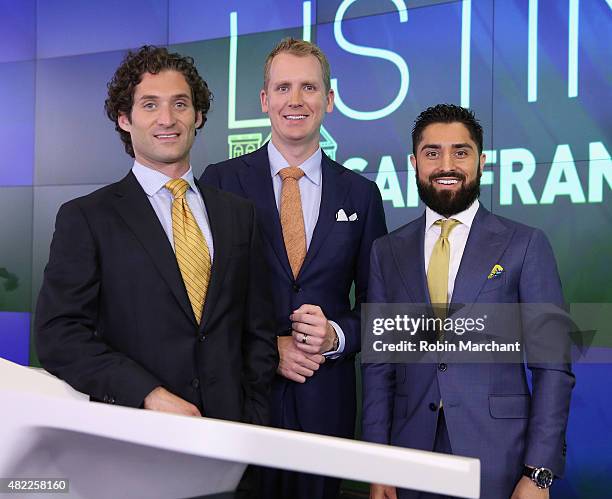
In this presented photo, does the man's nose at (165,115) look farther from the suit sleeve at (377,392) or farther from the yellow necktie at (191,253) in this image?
the suit sleeve at (377,392)

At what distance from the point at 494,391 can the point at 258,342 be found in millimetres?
641

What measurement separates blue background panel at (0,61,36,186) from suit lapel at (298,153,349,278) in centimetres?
350

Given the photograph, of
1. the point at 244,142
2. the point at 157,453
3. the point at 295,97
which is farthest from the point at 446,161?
the point at 244,142

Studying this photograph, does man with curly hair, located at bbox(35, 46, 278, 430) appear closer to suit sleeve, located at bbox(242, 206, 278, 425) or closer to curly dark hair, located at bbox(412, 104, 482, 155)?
suit sleeve, located at bbox(242, 206, 278, 425)

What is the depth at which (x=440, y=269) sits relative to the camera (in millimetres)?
2037

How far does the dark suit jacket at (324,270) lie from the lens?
2.21 metres

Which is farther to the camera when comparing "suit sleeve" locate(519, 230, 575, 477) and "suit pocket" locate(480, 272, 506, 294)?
"suit pocket" locate(480, 272, 506, 294)

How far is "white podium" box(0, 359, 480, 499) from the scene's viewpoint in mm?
605

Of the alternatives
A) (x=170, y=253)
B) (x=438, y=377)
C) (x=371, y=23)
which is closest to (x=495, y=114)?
(x=371, y=23)

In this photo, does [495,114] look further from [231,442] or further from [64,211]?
[231,442]

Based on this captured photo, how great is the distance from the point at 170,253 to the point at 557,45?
107 inches

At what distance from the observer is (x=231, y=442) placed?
2.19ft

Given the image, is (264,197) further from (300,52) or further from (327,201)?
(300,52)

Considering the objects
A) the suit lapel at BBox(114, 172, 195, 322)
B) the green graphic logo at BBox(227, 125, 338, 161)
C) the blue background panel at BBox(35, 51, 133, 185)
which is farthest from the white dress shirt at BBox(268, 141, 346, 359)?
the blue background panel at BBox(35, 51, 133, 185)
